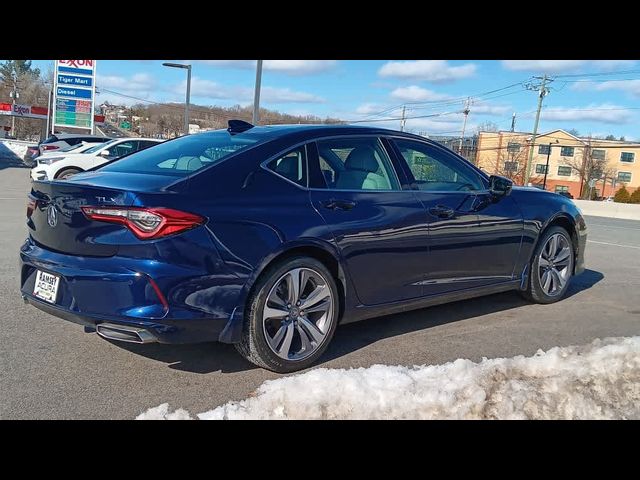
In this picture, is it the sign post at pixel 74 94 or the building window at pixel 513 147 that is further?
the building window at pixel 513 147

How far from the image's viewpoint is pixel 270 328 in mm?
3748

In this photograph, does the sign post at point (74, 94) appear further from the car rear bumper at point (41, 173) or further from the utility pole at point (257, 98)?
the utility pole at point (257, 98)

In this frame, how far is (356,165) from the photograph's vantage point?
433cm

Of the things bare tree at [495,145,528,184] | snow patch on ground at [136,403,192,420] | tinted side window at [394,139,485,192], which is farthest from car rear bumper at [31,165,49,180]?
bare tree at [495,145,528,184]

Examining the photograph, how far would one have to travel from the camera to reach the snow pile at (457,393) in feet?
10.4

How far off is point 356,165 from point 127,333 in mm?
2026

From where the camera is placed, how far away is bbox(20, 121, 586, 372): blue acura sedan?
128 inches

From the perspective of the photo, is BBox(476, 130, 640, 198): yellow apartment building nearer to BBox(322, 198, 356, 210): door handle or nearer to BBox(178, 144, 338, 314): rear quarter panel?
BBox(322, 198, 356, 210): door handle

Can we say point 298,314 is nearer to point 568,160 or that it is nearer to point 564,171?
point 568,160

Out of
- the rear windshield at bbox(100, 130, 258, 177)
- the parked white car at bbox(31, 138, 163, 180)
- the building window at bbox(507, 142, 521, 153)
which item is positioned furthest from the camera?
the building window at bbox(507, 142, 521, 153)

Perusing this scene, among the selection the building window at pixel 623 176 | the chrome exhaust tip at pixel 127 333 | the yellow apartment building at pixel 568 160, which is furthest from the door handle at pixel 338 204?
the building window at pixel 623 176
